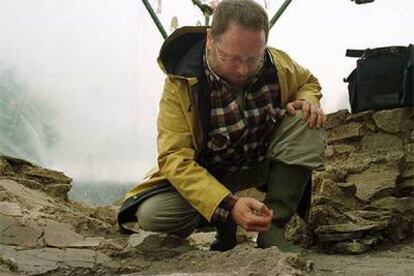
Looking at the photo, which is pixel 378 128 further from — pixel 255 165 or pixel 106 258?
pixel 106 258

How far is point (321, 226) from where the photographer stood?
209 centimetres

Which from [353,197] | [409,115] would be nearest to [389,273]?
[353,197]

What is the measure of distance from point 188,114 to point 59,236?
2.16ft

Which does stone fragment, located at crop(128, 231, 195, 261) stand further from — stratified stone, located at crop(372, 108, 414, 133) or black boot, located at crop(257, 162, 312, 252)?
stratified stone, located at crop(372, 108, 414, 133)

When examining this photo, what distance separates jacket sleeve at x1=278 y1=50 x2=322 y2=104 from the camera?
1.84 metres

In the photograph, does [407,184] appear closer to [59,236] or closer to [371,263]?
[371,263]

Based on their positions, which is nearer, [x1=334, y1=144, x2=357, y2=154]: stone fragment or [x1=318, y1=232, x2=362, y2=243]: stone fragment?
[x1=318, y1=232, x2=362, y2=243]: stone fragment

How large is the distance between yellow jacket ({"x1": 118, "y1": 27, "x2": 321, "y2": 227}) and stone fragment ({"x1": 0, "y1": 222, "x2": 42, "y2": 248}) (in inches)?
12.3

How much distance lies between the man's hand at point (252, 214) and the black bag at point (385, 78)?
165 cm

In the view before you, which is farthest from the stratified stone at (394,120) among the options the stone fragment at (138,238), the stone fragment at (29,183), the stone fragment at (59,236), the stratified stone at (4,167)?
the stratified stone at (4,167)

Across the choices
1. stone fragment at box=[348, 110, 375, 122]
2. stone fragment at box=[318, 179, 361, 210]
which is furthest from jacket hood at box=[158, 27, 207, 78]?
stone fragment at box=[348, 110, 375, 122]

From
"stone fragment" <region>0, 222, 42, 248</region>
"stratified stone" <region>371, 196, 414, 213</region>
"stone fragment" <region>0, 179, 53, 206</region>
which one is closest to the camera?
"stone fragment" <region>0, 222, 42, 248</region>

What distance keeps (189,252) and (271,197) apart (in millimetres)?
333

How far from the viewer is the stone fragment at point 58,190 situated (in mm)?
2926
